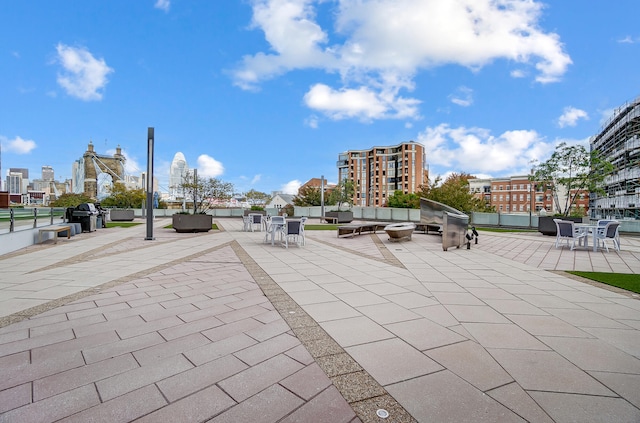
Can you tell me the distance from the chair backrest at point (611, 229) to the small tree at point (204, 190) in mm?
17251

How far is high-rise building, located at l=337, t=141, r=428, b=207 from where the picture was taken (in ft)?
270

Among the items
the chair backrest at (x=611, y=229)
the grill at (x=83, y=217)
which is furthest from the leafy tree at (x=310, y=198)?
the chair backrest at (x=611, y=229)

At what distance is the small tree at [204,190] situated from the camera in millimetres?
18667

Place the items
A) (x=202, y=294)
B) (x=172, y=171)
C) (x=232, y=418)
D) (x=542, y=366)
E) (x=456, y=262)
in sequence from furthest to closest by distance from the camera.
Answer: (x=172, y=171) → (x=456, y=262) → (x=202, y=294) → (x=542, y=366) → (x=232, y=418)

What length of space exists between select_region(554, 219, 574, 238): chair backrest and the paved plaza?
17.1 ft

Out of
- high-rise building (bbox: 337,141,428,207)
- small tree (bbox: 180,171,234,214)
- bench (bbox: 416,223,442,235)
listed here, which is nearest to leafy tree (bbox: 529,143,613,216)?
bench (bbox: 416,223,442,235)

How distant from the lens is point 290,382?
83.7 inches

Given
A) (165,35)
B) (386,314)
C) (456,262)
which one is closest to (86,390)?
(386,314)

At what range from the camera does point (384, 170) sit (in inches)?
3460

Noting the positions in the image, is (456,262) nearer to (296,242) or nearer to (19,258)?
(296,242)

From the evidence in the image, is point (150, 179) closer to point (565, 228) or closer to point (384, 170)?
point (565, 228)

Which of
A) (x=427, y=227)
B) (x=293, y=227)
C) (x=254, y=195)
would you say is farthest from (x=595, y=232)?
(x=254, y=195)

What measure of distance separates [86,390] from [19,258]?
758 cm

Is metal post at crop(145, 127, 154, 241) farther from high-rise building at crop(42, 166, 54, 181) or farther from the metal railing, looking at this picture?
high-rise building at crop(42, 166, 54, 181)
